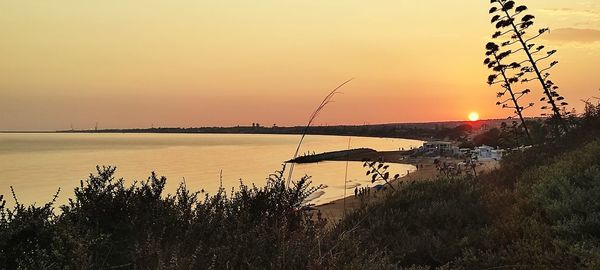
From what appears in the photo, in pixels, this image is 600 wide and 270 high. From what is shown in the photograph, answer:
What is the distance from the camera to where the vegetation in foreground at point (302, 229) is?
13.1ft

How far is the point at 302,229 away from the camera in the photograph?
5219 millimetres

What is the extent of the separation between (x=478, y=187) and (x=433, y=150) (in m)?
46.8

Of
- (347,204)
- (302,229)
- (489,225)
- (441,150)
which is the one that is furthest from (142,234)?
(441,150)

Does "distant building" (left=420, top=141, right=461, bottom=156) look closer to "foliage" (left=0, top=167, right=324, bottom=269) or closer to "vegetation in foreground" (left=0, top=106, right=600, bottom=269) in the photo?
"vegetation in foreground" (left=0, top=106, right=600, bottom=269)

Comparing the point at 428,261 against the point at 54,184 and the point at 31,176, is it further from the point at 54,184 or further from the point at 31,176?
the point at 31,176

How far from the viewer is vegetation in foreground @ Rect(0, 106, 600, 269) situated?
3.98 metres

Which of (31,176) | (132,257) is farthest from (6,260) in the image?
(31,176)

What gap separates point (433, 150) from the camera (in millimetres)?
54500

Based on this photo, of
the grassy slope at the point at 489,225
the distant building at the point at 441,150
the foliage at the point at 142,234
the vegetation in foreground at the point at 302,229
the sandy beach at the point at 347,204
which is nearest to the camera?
the foliage at the point at 142,234

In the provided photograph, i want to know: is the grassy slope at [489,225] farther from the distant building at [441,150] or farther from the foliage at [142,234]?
the distant building at [441,150]

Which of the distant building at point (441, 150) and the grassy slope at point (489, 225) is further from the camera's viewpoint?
the distant building at point (441, 150)

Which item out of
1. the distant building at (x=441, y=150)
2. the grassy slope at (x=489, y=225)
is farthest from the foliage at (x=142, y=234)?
the distant building at (x=441, y=150)

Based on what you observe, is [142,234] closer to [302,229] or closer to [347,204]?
[302,229]

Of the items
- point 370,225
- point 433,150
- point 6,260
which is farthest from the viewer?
point 433,150
